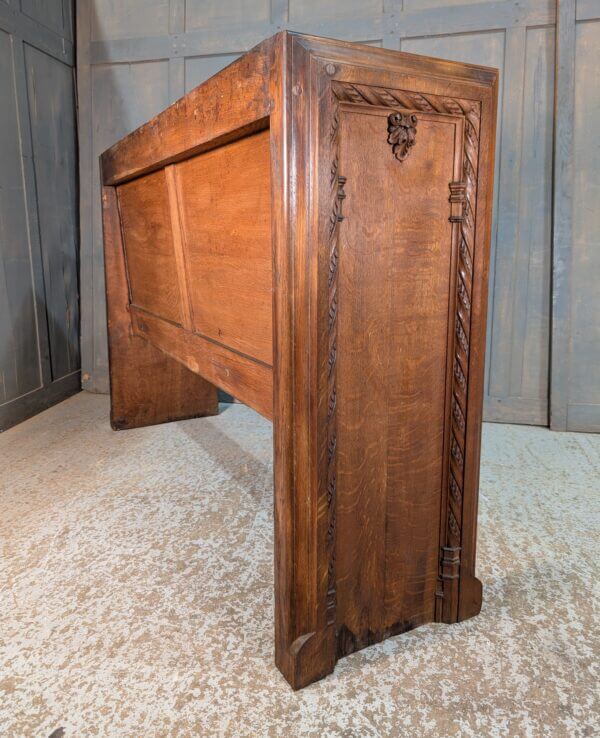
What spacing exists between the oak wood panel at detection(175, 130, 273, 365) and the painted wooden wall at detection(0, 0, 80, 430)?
1.49 m

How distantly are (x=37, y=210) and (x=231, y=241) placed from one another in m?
2.01

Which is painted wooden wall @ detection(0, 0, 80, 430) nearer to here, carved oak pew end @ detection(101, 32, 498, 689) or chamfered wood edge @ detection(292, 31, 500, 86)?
carved oak pew end @ detection(101, 32, 498, 689)

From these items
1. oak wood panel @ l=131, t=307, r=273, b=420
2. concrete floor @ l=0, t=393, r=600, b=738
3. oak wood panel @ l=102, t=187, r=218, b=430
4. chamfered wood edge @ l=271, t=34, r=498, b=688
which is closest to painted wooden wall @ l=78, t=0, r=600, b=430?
concrete floor @ l=0, t=393, r=600, b=738

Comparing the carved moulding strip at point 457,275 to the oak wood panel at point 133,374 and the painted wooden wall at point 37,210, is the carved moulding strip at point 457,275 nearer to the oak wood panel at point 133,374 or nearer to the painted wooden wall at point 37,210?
the oak wood panel at point 133,374

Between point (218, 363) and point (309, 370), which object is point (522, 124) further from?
point (309, 370)

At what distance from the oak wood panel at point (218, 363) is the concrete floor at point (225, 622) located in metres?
0.51

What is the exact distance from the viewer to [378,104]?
1.17 metres

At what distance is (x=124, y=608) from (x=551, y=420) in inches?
87.9

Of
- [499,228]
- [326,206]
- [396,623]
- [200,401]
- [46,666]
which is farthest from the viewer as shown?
[200,401]

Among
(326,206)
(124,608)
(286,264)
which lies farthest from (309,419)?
(124,608)

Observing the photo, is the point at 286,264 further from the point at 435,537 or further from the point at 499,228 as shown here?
the point at 499,228

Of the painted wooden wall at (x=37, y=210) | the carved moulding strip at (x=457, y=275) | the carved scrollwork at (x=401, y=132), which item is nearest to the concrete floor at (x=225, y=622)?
the carved moulding strip at (x=457, y=275)

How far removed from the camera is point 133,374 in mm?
2930

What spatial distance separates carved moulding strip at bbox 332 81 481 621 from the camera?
3.83 ft
